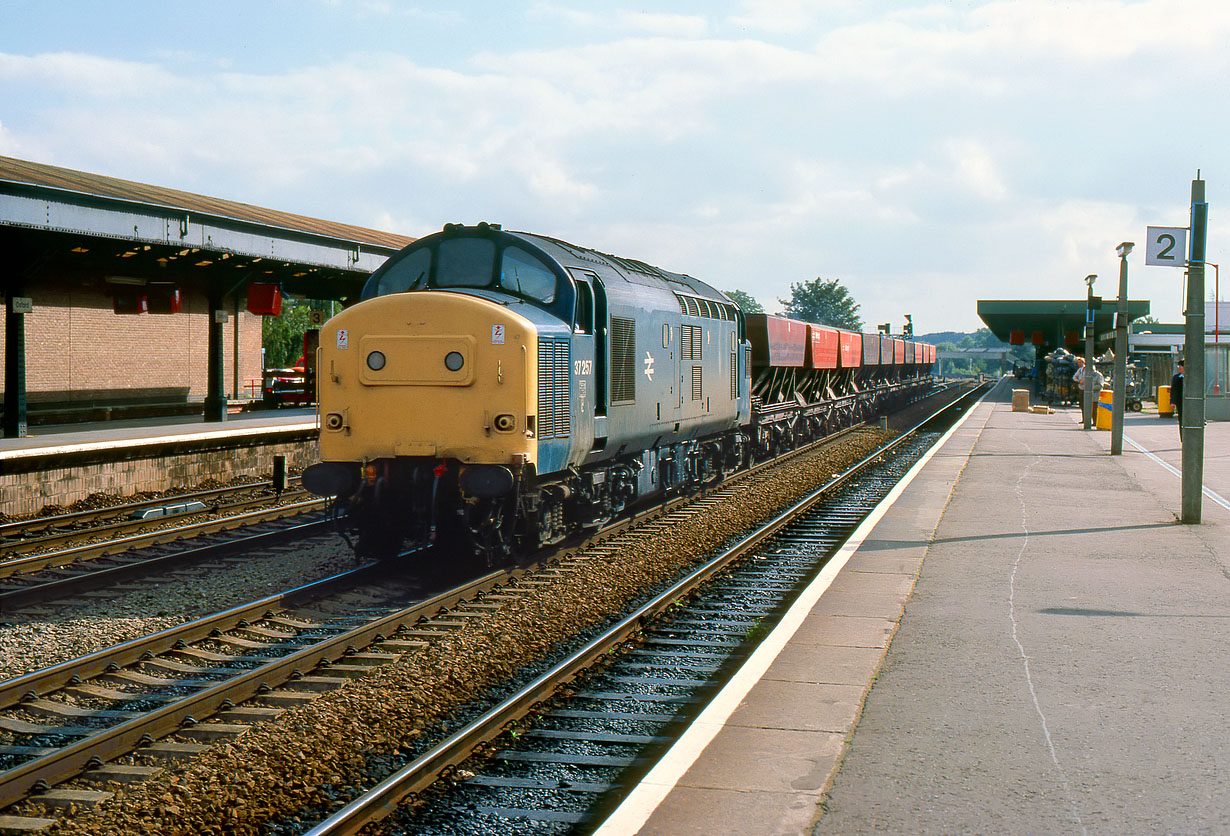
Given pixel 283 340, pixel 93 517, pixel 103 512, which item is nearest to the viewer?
pixel 103 512

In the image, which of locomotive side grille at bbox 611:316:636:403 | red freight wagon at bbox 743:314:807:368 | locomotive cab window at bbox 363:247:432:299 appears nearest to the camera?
locomotive cab window at bbox 363:247:432:299

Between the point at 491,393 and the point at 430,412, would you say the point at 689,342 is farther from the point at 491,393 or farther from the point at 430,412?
the point at 430,412

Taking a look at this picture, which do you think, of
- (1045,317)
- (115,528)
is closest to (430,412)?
(115,528)

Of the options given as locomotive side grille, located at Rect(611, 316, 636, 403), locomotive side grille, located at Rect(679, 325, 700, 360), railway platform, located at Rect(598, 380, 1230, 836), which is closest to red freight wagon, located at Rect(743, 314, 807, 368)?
locomotive side grille, located at Rect(679, 325, 700, 360)

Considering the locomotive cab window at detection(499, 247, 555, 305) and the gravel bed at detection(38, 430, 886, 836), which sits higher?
the locomotive cab window at detection(499, 247, 555, 305)

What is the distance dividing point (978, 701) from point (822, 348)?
76.4 ft

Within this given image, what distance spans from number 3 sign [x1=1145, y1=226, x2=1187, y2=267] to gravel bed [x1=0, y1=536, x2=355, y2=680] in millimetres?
9974

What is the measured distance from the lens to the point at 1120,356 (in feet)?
78.8

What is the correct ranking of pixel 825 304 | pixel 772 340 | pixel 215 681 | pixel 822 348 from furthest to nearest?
pixel 825 304
pixel 822 348
pixel 772 340
pixel 215 681

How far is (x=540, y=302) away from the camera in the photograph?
36.9 ft

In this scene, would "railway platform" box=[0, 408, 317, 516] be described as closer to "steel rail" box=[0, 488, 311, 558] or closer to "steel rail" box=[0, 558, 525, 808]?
"steel rail" box=[0, 488, 311, 558]

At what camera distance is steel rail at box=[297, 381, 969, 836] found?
5145mm

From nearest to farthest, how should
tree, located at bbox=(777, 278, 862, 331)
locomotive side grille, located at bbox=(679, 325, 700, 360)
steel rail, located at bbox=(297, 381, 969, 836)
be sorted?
steel rail, located at bbox=(297, 381, 969, 836) < locomotive side grille, located at bbox=(679, 325, 700, 360) < tree, located at bbox=(777, 278, 862, 331)

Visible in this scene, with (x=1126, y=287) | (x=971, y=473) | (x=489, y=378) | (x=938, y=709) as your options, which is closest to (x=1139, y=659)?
(x=938, y=709)
